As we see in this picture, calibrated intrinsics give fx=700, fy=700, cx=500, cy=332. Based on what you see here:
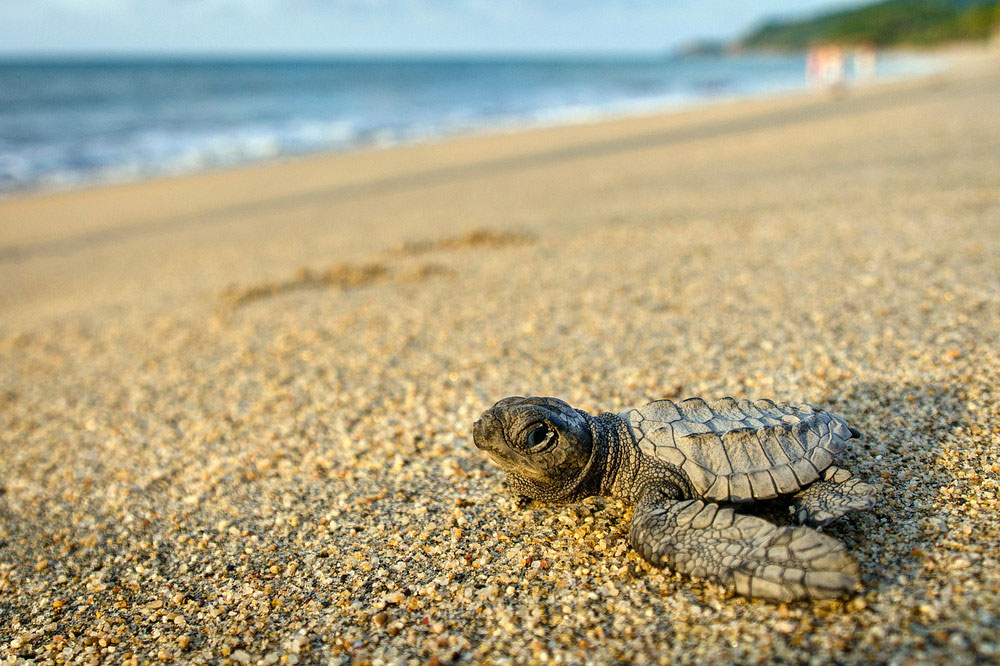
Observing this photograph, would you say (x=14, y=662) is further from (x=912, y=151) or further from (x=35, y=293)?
(x=912, y=151)

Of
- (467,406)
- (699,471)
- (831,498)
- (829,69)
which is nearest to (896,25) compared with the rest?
(829,69)

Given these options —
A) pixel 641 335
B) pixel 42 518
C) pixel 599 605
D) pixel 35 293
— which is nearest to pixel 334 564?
pixel 599 605

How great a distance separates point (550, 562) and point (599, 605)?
25 centimetres

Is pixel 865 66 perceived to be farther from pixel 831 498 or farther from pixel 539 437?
pixel 539 437

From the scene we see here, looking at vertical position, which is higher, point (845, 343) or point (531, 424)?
point (531, 424)

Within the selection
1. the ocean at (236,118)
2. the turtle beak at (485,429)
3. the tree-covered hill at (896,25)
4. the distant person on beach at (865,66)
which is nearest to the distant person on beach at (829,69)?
the distant person on beach at (865,66)

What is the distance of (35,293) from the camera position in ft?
22.6

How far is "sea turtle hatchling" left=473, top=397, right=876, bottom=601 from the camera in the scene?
1881 mm

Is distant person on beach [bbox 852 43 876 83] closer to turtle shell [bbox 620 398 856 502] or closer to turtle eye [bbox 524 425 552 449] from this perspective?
turtle shell [bbox 620 398 856 502]

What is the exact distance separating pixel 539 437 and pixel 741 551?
0.65 metres

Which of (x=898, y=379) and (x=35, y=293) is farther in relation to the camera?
(x=35, y=293)

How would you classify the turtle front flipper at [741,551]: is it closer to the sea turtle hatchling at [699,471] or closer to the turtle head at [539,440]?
the sea turtle hatchling at [699,471]

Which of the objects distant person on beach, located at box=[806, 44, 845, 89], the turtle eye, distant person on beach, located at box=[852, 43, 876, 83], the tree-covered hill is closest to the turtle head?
the turtle eye

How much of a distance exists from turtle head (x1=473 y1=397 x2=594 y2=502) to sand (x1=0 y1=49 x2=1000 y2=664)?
25cm
